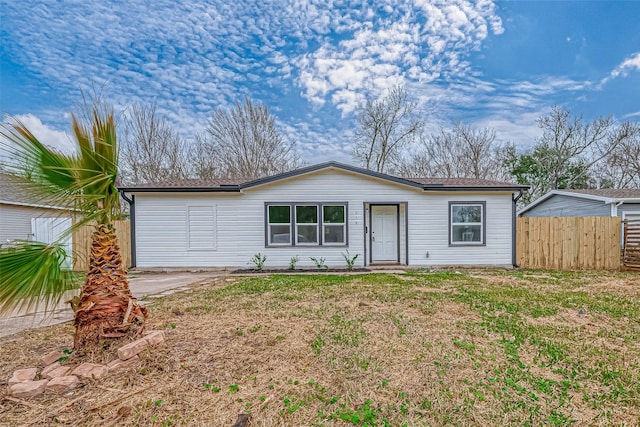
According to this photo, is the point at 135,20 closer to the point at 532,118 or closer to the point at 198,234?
the point at 198,234

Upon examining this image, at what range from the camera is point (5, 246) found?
7.04 ft

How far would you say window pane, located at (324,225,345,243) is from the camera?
32.1 feet

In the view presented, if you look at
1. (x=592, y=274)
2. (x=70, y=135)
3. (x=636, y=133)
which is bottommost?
(x=592, y=274)

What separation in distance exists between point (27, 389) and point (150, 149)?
1826cm

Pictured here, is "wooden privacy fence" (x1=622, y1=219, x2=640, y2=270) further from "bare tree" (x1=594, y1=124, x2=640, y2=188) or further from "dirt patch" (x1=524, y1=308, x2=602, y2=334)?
"bare tree" (x1=594, y1=124, x2=640, y2=188)

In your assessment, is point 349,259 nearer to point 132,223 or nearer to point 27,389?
point 132,223

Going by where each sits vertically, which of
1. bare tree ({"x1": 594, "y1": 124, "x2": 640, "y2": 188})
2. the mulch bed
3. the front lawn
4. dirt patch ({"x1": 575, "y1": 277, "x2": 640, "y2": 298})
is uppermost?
bare tree ({"x1": 594, "y1": 124, "x2": 640, "y2": 188})

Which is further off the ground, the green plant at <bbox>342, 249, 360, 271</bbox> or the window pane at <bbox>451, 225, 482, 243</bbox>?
the window pane at <bbox>451, 225, 482, 243</bbox>

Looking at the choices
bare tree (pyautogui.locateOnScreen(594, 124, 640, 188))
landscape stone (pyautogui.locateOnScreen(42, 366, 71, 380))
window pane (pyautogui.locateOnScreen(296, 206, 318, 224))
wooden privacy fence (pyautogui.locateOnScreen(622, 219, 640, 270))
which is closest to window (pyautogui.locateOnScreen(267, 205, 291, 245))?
window pane (pyautogui.locateOnScreen(296, 206, 318, 224))

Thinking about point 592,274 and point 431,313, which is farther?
point 592,274

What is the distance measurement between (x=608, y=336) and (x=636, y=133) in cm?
2513

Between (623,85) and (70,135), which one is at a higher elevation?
(623,85)

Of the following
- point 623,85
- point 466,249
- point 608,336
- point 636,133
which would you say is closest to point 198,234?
point 466,249

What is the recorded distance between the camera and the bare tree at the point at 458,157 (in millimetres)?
21578
